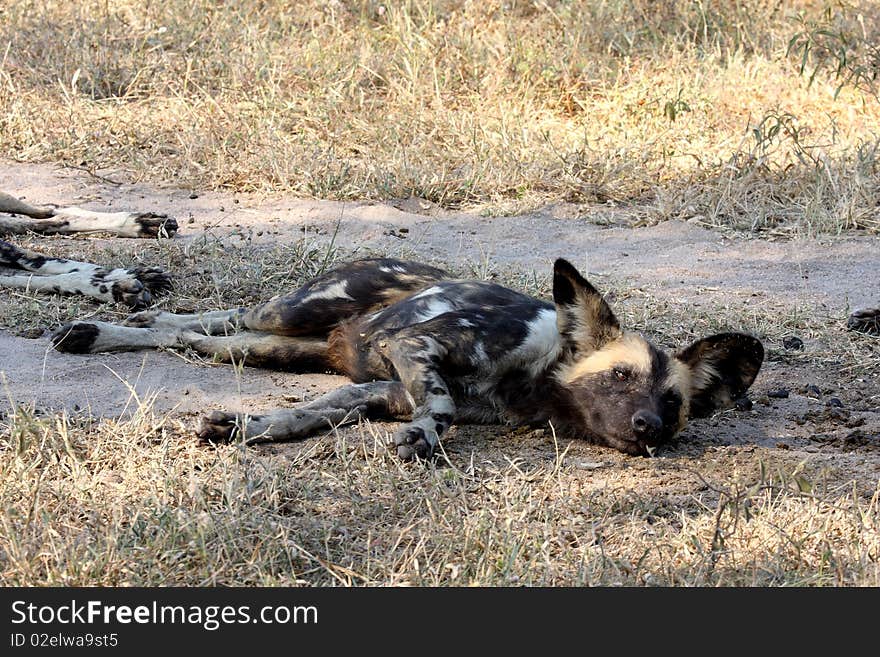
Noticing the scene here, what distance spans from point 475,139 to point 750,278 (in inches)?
68.7

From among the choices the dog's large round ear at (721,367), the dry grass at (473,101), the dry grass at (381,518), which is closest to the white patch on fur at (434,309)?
the dry grass at (381,518)

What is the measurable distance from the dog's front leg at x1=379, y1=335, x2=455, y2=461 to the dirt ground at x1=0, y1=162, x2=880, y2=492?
0.31 ft

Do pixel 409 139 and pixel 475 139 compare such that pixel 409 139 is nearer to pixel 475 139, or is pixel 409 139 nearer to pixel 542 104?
pixel 475 139

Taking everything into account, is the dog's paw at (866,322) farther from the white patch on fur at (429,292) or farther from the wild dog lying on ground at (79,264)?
the wild dog lying on ground at (79,264)

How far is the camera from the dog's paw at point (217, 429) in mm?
3086

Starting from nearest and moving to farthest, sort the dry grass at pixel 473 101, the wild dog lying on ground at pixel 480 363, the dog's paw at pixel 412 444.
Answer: the dog's paw at pixel 412 444 < the wild dog lying on ground at pixel 480 363 < the dry grass at pixel 473 101

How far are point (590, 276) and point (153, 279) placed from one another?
5.80 ft

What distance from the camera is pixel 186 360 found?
3.82 metres

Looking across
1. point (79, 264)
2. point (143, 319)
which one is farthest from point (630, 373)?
point (79, 264)

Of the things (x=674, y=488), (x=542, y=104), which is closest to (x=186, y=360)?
(x=674, y=488)

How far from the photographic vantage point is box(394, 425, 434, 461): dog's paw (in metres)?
3.06

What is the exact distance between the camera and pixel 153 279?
4.44 m

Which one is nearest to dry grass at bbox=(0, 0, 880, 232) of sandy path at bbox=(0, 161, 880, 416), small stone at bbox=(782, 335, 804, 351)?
sandy path at bbox=(0, 161, 880, 416)

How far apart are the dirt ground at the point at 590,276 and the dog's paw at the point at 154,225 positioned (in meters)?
0.05
